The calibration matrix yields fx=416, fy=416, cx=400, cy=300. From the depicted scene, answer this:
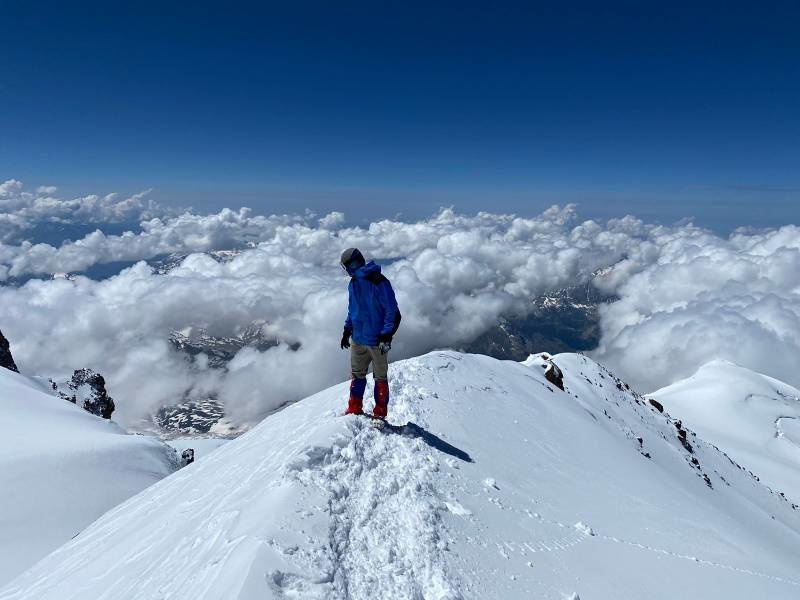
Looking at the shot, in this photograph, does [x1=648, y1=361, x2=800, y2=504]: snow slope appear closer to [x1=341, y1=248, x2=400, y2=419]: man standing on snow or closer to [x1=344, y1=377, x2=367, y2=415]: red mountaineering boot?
[x1=344, y1=377, x2=367, y2=415]: red mountaineering boot

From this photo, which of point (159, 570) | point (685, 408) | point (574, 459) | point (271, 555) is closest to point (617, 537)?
point (574, 459)

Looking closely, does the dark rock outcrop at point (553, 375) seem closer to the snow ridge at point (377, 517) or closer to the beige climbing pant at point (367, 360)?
the beige climbing pant at point (367, 360)

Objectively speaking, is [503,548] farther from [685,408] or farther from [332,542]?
[685,408]

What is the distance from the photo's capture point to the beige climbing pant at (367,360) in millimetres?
8938

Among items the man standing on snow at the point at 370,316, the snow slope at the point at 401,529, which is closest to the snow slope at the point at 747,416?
the snow slope at the point at 401,529

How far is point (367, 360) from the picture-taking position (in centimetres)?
927

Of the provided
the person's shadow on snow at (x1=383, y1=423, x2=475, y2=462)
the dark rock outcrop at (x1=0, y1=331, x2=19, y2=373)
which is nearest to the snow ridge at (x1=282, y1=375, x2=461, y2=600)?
the person's shadow on snow at (x1=383, y1=423, x2=475, y2=462)

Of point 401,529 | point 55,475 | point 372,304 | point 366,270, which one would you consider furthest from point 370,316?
point 55,475

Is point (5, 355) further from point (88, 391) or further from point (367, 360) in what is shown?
point (367, 360)

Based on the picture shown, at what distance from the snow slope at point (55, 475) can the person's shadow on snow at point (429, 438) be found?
10764 mm

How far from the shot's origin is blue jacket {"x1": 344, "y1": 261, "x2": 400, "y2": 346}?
849cm

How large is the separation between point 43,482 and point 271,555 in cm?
1644

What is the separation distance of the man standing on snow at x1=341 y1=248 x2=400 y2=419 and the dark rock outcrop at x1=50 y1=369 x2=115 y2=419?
48996mm

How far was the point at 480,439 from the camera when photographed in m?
11.0
